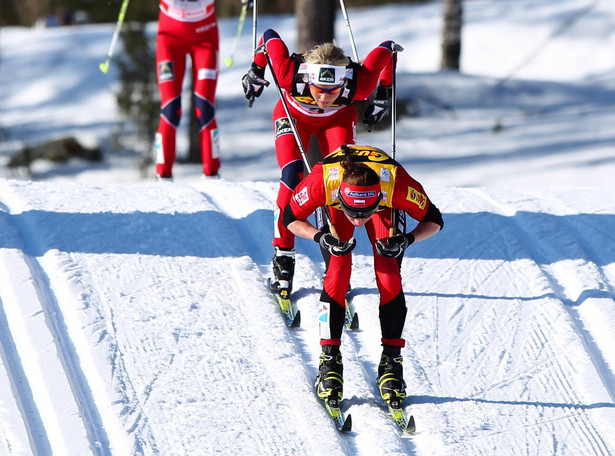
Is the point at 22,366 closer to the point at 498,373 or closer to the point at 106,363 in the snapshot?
the point at 106,363

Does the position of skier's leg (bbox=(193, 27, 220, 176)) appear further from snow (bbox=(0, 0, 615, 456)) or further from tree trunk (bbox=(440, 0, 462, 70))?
tree trunk (bbox=(440, 0, 462, 70))

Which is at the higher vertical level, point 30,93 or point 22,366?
point 22,366

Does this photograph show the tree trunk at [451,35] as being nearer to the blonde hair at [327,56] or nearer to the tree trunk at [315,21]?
the tree trunk at [315,21]

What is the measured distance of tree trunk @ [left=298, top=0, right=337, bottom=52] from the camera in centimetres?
1073

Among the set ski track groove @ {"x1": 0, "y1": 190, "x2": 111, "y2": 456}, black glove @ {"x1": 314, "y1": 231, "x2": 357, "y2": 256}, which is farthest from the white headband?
ski track groove @ {"x1": 0, "y1": 190, "x2": 111, "y2": 456}

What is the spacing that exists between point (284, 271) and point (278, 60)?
1262mm

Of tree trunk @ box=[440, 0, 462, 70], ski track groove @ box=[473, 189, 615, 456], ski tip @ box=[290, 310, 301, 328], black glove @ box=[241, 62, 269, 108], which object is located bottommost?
tree trunk @ box=[440, 0, 462, 70]

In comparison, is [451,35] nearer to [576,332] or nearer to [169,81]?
[169,81]

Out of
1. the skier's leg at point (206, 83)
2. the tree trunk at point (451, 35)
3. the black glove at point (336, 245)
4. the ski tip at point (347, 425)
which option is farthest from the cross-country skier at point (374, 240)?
the tree trunk at point (451, 35)

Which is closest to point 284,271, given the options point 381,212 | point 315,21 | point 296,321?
point 296,321

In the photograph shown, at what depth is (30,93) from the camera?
53.7ft

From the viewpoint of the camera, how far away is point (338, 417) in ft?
13.2

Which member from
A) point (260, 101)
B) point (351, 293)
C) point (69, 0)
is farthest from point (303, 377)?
point (69, 0)

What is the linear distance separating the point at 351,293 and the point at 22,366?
6.69 ft
